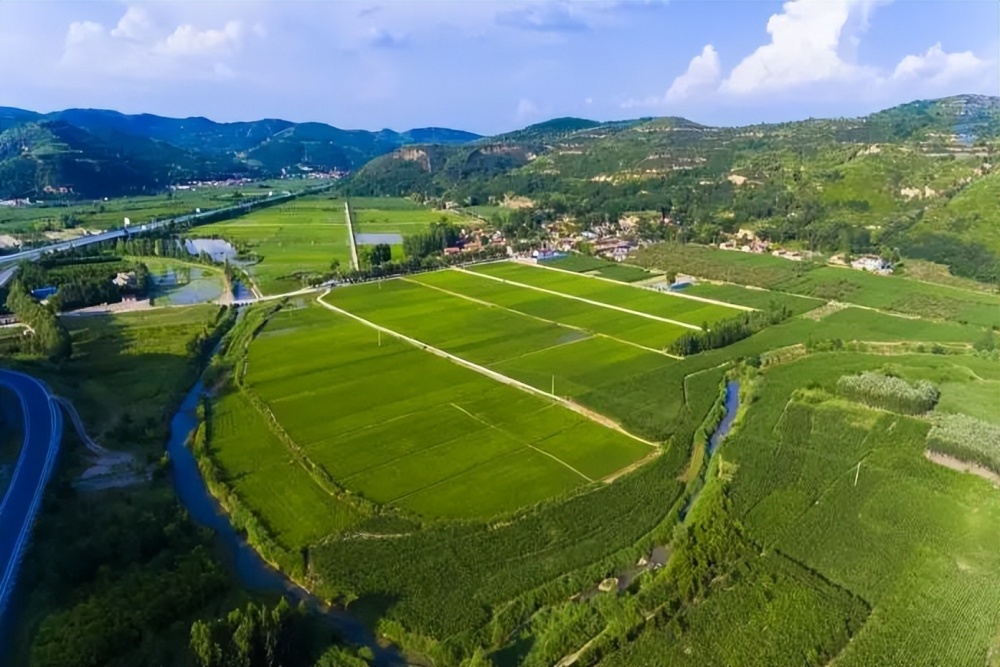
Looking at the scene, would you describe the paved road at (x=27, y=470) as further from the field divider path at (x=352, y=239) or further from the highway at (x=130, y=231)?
the highway at (x=130, y=231)

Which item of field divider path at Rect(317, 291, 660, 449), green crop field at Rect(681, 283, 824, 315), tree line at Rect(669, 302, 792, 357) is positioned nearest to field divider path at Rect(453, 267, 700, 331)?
tree line at Rect(669, 302, 792, 357)

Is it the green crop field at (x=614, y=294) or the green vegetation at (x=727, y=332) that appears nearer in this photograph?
the green vegetation at (x=727, y=332)

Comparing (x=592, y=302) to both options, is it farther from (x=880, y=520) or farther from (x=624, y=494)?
(x=880, y=520)

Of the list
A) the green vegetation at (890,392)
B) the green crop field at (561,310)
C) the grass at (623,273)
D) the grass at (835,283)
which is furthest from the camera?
the grass at (623,273)

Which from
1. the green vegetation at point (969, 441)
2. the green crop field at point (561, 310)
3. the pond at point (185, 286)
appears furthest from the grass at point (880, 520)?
the pond at point (185, 286)

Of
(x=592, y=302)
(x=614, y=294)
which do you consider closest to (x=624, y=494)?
(x=592, y=302)

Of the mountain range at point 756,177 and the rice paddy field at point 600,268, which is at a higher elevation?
the mountain range at point 756,177

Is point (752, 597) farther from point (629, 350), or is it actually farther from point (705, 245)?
point (705, 245)
